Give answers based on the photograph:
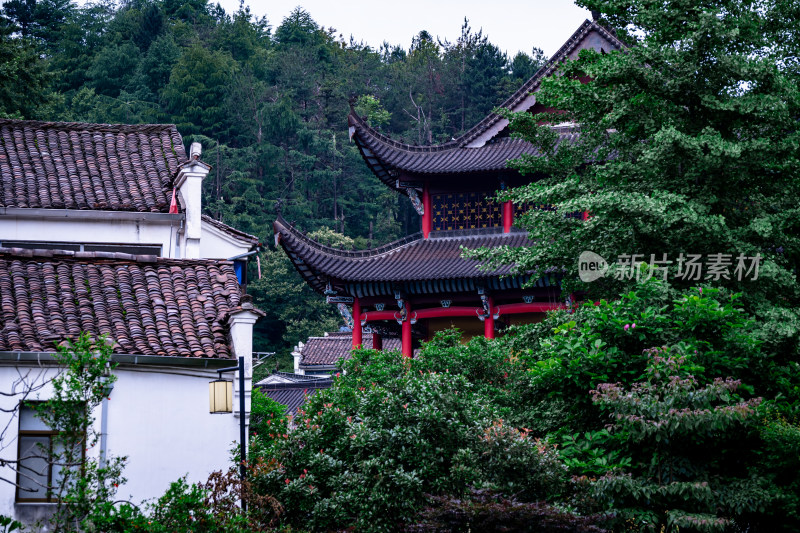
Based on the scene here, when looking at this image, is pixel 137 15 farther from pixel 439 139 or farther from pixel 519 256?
pixel 519 256

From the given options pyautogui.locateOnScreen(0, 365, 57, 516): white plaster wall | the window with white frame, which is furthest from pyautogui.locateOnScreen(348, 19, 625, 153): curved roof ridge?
the window with white frame

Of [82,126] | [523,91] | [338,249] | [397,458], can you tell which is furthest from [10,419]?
[523,91]

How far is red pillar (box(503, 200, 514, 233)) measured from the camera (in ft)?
81.6

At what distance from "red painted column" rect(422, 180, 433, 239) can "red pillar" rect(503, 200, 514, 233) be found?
2031mm

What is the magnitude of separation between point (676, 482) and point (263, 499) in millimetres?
4849

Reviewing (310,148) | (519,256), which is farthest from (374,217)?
(519,256)

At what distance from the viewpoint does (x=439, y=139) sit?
6912 centimetres

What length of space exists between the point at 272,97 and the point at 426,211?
44401 millimetres

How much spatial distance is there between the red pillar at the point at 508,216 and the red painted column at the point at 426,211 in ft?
6.66

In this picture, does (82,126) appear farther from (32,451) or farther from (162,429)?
(32,451)

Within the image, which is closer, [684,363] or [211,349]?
[684,363]

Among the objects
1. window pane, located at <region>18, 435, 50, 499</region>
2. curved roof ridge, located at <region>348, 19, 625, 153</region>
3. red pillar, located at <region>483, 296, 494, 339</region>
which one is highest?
curved roof ridge, located at <region>348, 19, 625, 153</region>

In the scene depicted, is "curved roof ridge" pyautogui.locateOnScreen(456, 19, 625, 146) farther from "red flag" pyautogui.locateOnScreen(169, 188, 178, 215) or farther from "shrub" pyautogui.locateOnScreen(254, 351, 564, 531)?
"shrub" pyautogui.locateOnScreen(254, 351, 564, 531)

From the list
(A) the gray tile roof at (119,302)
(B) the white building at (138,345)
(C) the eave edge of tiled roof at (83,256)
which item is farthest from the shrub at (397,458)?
(C) the eave edge of tiled roof at (83,256)
